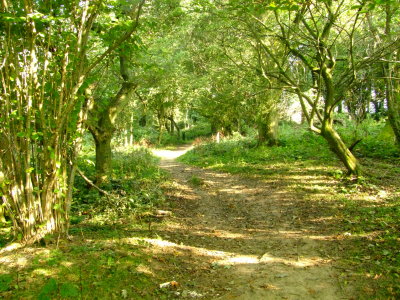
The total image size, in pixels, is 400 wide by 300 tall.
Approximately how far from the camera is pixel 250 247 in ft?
17.3

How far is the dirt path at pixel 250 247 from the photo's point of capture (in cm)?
383

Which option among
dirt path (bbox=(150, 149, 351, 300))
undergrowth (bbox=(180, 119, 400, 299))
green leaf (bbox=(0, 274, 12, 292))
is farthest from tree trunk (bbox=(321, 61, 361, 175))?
green leaf (bbox=(0, 274, 12, 292))

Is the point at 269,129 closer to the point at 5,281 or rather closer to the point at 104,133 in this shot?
the point at 104,133

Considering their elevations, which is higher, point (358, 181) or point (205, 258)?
point (358, 181)

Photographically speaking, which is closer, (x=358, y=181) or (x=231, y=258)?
(x=231, y=258)

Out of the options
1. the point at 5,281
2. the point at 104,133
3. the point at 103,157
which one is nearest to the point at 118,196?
the point at 103,157

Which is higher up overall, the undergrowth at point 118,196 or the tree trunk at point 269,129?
the tree trunk at point 269,129

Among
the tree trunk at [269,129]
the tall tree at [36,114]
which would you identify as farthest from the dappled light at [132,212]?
the tree trunk at [269,129]

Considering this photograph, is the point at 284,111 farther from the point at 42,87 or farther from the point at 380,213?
the point at 42,87

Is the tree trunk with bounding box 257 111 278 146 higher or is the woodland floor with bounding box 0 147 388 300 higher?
the tree trunk with bounding box 257 111 278 146

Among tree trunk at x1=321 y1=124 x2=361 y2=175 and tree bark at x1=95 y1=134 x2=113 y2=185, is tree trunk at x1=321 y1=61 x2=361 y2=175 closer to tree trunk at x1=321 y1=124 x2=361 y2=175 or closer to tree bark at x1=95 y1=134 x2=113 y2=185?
tree trunk at x1=321 y1=124 x2=361 y2=175

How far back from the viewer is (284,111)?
18219mm

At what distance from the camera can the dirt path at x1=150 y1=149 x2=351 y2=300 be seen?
3826 millimetres

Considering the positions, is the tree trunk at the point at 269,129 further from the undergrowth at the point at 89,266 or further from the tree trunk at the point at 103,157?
the undergrowth at the point at 89,266
